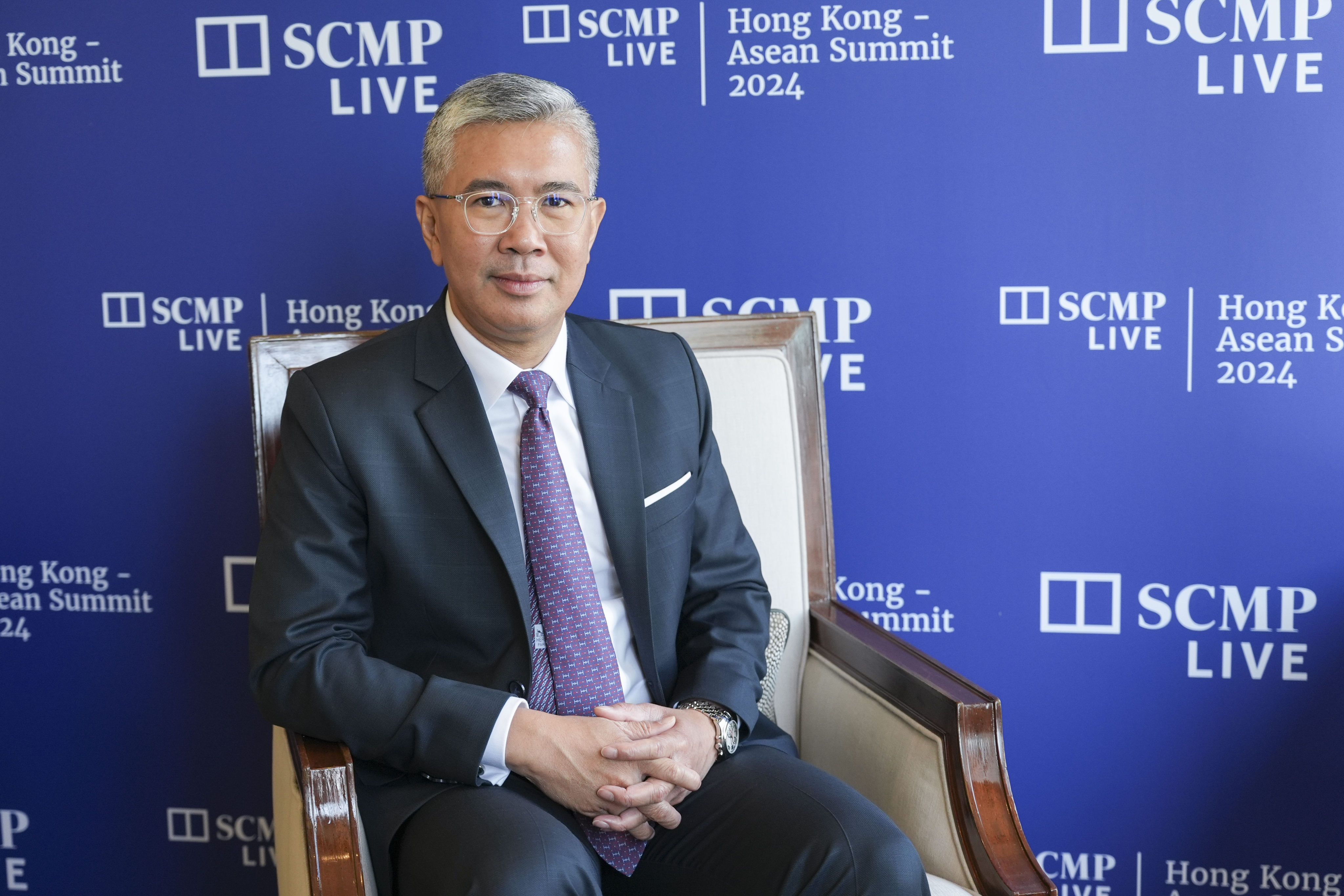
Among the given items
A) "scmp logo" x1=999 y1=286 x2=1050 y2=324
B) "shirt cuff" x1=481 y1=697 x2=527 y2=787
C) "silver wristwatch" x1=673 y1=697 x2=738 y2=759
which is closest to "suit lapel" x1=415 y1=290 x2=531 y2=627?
"shirt cuff" x1=481 y1=697 x2=527 y2=787

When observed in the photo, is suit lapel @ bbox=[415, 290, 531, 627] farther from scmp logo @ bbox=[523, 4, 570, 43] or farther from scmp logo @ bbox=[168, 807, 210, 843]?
scmp logo @ bbox=[168, 807, 210, 843]

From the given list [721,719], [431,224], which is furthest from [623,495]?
[431,224]

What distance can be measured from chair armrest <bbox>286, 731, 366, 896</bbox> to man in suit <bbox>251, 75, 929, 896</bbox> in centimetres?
8

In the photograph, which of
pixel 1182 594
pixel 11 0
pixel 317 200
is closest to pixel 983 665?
pixel 1182 594

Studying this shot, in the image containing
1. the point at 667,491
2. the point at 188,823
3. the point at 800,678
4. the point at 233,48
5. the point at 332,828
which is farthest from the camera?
the point at 188,823

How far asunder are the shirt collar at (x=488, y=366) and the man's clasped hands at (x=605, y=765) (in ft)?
1.34

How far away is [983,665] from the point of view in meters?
2.00

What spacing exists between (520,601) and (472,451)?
20 cm

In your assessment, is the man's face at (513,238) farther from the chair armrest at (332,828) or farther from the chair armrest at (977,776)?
the chair armrest at (977,776)

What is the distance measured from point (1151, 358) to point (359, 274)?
4.65 feet

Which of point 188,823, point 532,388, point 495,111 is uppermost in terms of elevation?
point 495,111

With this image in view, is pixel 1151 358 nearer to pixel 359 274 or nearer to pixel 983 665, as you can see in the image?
pixel 983 665

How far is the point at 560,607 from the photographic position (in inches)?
52.9

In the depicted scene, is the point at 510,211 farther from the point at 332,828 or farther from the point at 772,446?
the point at 332,828
